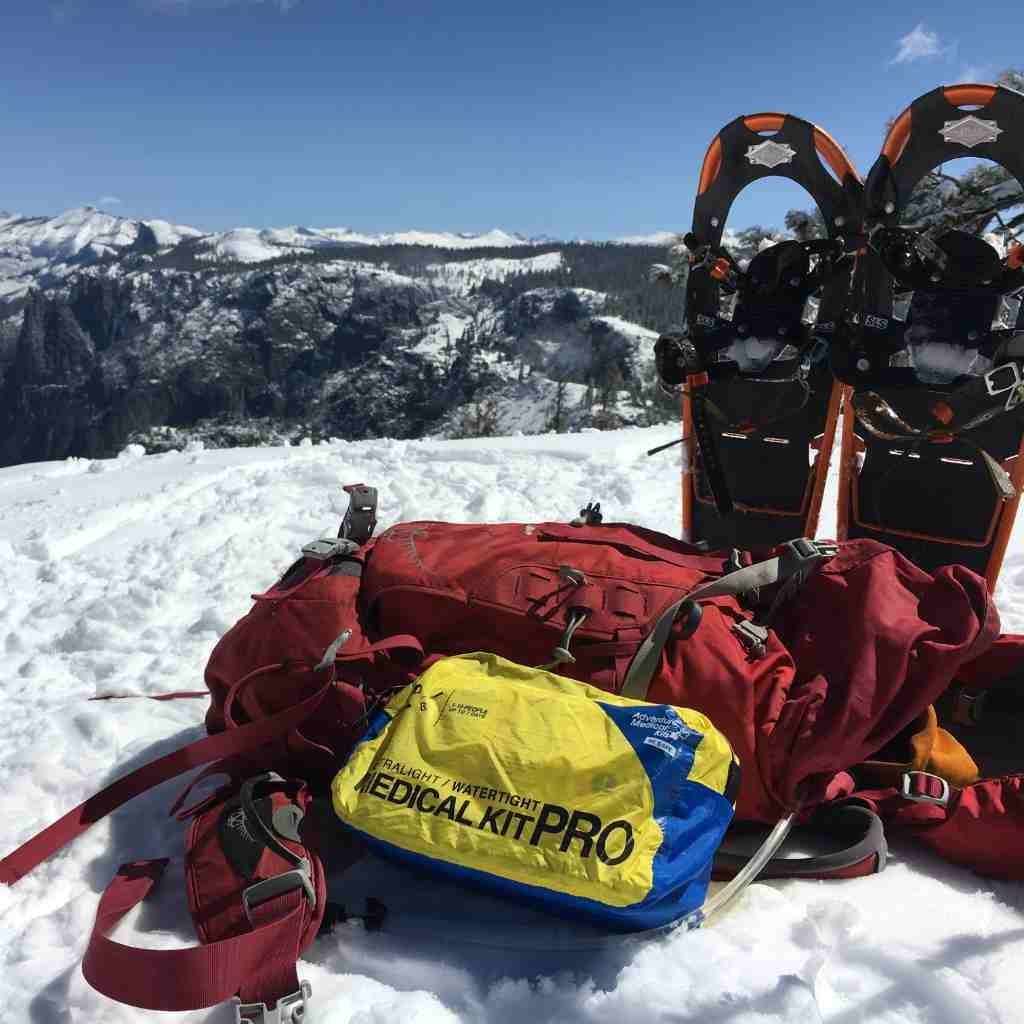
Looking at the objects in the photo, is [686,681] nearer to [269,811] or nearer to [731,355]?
[269,811]

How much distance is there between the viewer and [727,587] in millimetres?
2229

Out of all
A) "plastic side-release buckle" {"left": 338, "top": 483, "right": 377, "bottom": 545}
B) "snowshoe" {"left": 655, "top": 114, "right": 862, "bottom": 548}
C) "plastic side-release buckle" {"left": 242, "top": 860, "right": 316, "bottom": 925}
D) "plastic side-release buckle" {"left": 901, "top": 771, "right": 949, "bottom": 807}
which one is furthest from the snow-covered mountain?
"plastic side-release buckle" {"left": 242, "top": 860, "right": 316, "bottom": 925}

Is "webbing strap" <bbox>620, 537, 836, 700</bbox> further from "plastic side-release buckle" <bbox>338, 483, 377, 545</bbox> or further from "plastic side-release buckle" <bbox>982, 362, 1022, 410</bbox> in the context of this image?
"plastic side-release buckle" <bbox>982, 362, 1022, 410</bbox>

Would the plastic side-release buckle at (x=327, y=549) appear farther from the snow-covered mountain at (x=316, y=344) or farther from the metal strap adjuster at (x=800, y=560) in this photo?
the snow-covered mountain at (x=316, y=344)

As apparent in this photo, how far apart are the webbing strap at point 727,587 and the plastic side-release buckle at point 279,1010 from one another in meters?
1.02

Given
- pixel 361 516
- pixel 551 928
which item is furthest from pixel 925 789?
pixel 361 516

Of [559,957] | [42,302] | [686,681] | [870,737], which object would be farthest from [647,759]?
[42,302]

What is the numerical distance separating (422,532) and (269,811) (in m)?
1.04

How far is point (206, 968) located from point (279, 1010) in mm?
172

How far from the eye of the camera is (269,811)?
1.90 meters

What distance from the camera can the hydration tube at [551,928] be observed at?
1691mm

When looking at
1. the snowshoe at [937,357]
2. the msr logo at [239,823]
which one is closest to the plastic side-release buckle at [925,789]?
the msr logo at [239,823]

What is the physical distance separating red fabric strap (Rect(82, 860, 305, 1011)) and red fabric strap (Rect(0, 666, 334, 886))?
1.59 feet

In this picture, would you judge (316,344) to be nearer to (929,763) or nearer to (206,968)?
(929,763)
